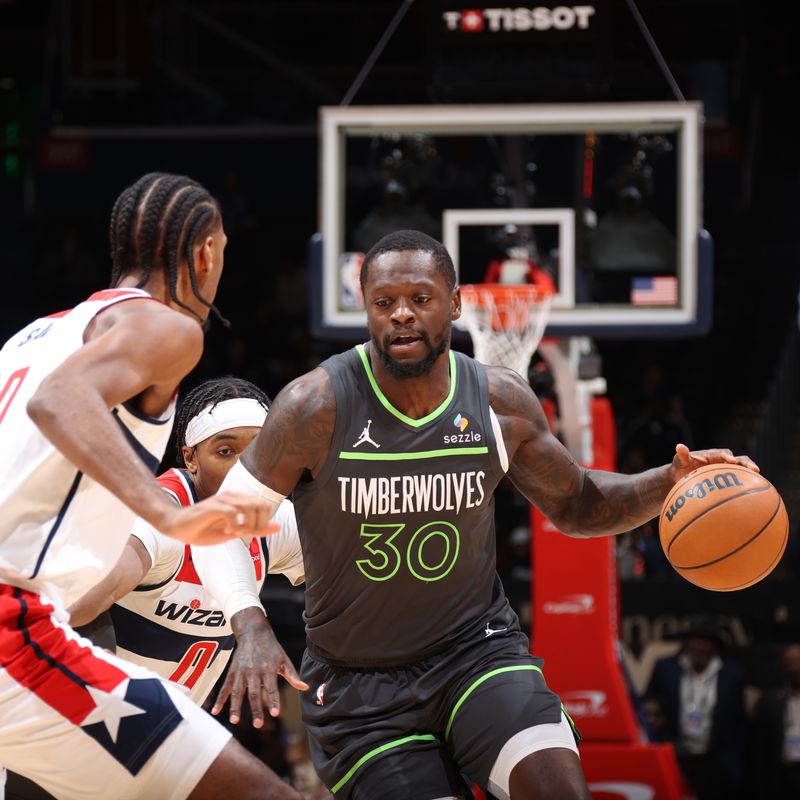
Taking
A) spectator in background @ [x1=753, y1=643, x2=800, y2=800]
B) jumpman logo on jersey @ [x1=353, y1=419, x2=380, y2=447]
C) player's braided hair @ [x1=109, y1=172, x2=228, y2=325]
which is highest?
player's braided hair @ [x1=109, y1=172, x2=228, y2=325]

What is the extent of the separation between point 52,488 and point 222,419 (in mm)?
1704

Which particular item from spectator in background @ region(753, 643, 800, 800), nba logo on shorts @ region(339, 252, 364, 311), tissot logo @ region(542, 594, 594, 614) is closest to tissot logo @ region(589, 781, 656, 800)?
tissot logo @ region(542, 594, 594, 614)

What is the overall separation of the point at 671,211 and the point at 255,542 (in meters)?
4.22

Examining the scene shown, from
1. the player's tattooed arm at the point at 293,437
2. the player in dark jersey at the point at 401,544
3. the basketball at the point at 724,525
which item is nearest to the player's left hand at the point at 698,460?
the basketball at the point at 724,525

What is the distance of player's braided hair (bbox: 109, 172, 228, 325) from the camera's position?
3.38 m

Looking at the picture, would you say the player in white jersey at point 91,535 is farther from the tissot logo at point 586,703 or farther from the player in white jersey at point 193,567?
the tissot logo at point 586,703

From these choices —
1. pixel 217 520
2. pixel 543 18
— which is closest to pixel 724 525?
pixel 217 520

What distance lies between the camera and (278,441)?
3.94 meters

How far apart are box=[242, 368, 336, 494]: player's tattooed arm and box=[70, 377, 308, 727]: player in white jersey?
529mm

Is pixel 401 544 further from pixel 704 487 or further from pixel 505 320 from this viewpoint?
pixel 505 320

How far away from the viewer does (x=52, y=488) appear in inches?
122

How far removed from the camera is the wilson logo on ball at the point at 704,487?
4.19 metres

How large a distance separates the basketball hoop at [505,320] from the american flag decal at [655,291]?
0.50 m

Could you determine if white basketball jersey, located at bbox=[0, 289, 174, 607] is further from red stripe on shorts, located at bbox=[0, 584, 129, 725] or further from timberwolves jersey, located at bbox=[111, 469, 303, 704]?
timberwolves jersey, located at bbox=[111, 469, 303, 704]
